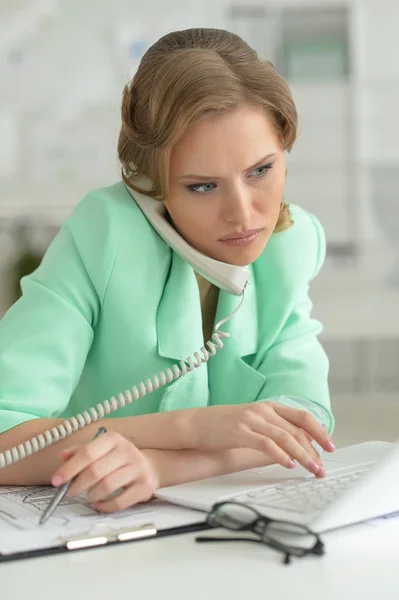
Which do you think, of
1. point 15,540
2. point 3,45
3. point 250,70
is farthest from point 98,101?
point 15,540

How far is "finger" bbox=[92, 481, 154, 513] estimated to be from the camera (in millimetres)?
1012

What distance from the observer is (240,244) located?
1.35 meters

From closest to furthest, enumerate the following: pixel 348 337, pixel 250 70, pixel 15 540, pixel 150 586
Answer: pixel 150 586
pixel 15 540
pixel 250 70
pixel 348 337

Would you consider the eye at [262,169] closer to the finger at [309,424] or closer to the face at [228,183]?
the face at [228,183]

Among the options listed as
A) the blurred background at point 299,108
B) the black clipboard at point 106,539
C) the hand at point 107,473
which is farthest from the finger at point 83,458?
the blurred background at point 299,108

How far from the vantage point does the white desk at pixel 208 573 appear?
0.77 meters

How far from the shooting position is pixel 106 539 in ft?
2.98

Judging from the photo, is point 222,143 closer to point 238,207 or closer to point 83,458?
point 238,207

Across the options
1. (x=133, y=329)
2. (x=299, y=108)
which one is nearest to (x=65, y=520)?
(x=133, y=329)

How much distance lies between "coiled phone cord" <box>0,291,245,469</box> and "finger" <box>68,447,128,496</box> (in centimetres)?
16

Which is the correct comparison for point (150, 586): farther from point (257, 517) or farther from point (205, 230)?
point (205, 230)

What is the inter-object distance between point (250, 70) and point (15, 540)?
798 mm

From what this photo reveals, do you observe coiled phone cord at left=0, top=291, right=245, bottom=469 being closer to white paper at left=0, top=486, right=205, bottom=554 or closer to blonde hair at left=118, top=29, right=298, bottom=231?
white paper at left=0, top=486, right=205, bottom=554

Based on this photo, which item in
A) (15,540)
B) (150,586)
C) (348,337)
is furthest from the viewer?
(348,337)
